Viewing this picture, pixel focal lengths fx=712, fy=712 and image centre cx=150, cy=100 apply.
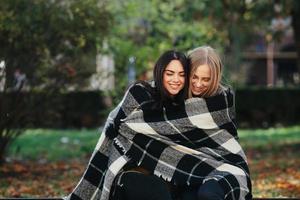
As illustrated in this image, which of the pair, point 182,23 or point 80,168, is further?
point 182,23

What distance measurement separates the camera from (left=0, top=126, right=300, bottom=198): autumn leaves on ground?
715 centimetres

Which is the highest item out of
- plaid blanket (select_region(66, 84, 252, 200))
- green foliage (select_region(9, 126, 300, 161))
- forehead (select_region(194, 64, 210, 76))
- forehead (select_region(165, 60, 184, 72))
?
forehead (select_region(165, 60, 184, 72))

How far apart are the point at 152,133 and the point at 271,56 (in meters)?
28.6

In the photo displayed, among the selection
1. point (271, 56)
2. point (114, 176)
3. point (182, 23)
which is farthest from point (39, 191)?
point (271, 56)

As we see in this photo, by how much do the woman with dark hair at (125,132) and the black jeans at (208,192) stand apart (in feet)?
0.86

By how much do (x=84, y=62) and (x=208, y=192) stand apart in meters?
5.04

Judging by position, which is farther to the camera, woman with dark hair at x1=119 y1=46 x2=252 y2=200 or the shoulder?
the shoulder

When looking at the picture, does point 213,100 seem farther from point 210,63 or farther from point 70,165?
point 70,165

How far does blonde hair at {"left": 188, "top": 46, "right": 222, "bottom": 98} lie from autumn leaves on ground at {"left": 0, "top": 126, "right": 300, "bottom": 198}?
99.4 inches

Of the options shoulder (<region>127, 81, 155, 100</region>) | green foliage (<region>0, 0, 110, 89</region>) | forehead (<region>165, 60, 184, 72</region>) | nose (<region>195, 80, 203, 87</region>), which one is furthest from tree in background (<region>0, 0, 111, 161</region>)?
nose (<region>195, 80, 203, 87</region>)

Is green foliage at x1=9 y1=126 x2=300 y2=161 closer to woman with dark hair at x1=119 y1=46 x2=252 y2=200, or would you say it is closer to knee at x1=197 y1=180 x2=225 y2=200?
woman with dark hair at x1=119 y1=46 x2=252 y2=200

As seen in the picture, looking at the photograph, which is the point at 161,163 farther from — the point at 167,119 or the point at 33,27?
the point at 33,27

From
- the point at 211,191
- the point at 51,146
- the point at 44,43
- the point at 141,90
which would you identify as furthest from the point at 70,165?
the point at 211,191

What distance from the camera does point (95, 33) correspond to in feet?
26.8
